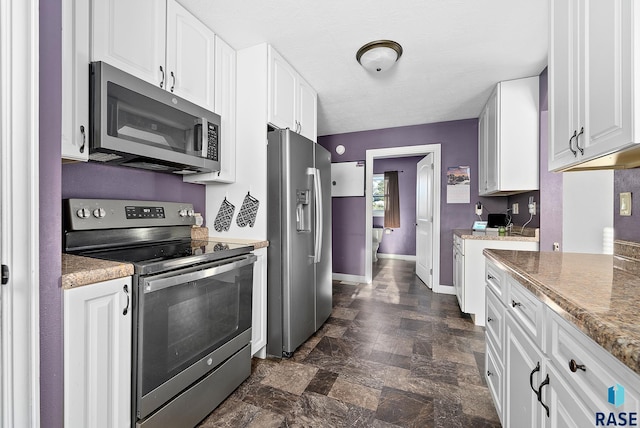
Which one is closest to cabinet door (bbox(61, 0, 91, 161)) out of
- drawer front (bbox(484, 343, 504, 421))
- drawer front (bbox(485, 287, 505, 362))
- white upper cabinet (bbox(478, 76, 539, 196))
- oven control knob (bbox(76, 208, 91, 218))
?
oven control knob (bbox(76, 208, 91, 218))

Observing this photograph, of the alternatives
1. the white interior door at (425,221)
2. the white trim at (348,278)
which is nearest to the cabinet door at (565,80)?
the white interior door at (425,221)

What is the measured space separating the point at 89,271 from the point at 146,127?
0.86 m

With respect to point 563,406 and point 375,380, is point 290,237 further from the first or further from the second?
point 563,406

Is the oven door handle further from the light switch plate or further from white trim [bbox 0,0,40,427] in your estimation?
the light switch plate

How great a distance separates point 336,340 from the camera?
8.07 feet

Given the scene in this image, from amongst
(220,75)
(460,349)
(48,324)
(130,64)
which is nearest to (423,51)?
(220,75)

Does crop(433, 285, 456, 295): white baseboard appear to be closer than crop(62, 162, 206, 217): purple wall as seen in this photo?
No

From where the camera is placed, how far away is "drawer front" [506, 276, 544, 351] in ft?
3.11

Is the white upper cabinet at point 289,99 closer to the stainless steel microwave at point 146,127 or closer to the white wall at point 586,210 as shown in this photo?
the stainless steel microwave at point 146,127

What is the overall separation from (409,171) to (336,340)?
4855 mm

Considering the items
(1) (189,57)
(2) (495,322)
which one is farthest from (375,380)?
(1) (189,57)

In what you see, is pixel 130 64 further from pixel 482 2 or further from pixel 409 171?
pixel 409 171

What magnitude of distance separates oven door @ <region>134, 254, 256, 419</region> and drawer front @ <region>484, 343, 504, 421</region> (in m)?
1.44

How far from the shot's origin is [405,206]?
6.43 m
